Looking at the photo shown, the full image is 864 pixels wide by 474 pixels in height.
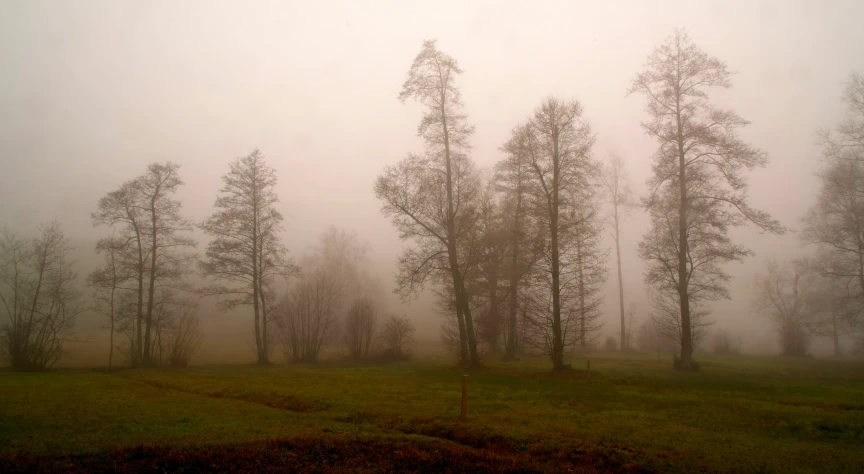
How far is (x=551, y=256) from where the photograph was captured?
2294 cm

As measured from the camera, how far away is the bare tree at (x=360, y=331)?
115 feet

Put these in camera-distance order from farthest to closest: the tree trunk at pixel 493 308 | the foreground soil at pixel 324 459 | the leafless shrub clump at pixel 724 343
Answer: the leafless shrub clump at pixel 724 343, the tree trunk at pixel 493 308, the foreground soil at pixel 324 459

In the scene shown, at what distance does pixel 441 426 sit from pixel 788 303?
47450 mm

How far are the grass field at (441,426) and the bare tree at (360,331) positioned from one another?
15.8 m

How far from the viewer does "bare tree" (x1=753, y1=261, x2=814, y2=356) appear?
1528 inches

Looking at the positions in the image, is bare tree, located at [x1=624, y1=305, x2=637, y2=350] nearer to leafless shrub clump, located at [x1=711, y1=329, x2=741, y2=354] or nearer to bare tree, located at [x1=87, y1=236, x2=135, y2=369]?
leafless shrub clump, located at [x1=711, y1=329, x2=741, y2=354]

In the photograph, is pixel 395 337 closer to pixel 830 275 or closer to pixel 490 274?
pixel 490 274

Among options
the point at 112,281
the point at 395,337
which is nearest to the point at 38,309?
the point at 112,281

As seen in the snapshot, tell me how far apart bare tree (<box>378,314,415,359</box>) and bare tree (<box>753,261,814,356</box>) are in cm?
3281

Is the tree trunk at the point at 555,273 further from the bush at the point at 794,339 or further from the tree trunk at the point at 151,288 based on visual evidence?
the bush at the point at 794,339

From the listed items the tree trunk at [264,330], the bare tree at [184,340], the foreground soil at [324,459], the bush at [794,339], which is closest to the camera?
the foreground soil at [324,459]

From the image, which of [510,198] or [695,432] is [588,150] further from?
[695,432]

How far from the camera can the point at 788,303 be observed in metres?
43.9

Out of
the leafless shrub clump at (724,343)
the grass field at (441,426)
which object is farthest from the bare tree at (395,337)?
the leafless shrub clump at (724,343)
